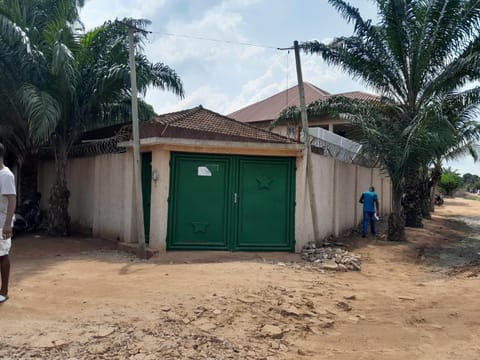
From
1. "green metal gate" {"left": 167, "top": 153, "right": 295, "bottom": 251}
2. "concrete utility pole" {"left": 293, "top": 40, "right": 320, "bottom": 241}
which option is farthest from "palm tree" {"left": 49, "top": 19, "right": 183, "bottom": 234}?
"concrete utility pole" {"left": 293, "top": 40, "right": 320, "bottom": 241}

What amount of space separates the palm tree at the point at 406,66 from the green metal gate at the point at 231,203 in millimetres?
2936

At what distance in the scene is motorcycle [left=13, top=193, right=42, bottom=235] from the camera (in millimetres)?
10797

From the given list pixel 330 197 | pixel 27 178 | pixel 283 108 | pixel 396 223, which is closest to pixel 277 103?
pixel 283 108

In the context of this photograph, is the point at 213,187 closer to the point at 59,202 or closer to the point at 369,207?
the point at 59,202

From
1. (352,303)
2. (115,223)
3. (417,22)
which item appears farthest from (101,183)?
(417,22)

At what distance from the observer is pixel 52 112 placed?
866 cm

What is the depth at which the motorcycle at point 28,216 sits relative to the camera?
10.8 m

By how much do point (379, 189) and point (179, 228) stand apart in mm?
10788

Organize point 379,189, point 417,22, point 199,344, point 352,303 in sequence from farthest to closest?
point 379,189, point 417,22, point 352,303, point 199,344

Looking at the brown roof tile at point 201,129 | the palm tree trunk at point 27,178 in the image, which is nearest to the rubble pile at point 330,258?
the brown roof tile at point 201,129

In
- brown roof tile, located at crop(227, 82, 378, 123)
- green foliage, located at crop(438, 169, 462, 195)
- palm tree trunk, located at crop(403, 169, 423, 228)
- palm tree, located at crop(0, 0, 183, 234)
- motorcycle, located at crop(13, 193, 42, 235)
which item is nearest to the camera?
palm tree, located at crop(0, 0, 183, 234)

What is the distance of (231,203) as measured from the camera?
28.8 ft

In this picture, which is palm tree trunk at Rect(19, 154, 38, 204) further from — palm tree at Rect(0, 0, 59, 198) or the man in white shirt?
the man in white shirt

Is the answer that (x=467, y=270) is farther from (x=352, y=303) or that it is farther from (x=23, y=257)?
(x=23, y=257)
